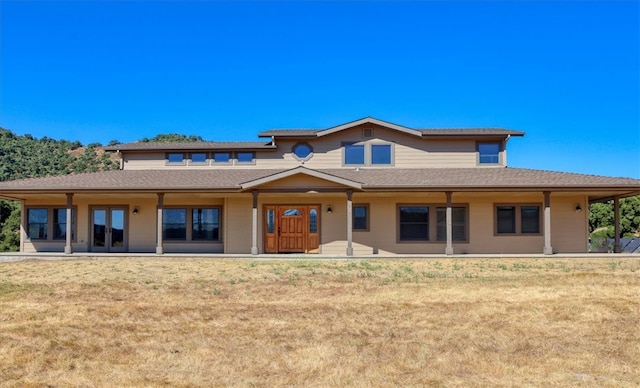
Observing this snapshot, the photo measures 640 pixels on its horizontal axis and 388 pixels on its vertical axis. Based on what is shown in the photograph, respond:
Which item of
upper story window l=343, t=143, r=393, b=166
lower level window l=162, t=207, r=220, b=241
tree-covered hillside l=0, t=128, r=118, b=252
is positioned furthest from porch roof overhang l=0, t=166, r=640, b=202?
tree-covered hillside l=0, t=128, r=118, b=252

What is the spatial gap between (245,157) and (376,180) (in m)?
5.99

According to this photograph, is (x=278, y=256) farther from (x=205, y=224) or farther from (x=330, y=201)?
(x=205, y=224)

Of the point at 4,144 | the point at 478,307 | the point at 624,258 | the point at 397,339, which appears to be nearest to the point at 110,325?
the point at 397,339

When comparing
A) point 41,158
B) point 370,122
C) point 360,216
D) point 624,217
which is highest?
point 41,158

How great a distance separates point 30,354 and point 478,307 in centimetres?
652

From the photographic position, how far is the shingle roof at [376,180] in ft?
55.9

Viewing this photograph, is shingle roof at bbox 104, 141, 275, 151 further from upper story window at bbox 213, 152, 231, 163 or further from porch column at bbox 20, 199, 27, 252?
porch column at bbox 20, 199, 27, 252

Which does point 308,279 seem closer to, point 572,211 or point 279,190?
point 279,190

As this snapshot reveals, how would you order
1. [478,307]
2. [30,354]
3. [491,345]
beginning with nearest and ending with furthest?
[30,354] → [491,345] → [478,307]

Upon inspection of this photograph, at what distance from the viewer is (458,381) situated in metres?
5.12

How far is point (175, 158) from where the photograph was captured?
21.2 meters

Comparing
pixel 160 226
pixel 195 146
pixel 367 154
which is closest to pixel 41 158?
pixel 195 146

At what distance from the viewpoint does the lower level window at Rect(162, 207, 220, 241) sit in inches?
770

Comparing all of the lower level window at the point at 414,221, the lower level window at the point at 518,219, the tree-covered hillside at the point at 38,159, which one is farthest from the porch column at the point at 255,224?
the tree-covered hillside at the point at 38,159
